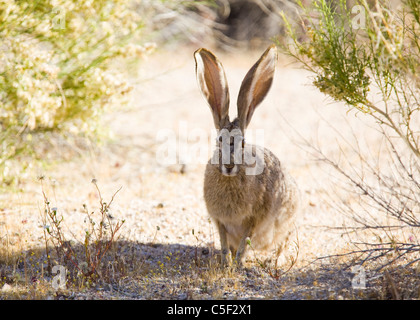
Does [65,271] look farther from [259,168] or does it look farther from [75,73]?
[75,73]

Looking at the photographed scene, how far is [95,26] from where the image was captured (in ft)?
21.5

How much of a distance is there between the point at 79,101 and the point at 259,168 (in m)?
3.14

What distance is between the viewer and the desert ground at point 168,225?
4.29 meters

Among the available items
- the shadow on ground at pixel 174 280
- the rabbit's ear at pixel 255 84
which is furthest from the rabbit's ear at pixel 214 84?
the shadow on ground at pixel 174 280

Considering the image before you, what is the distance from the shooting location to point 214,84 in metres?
4.83

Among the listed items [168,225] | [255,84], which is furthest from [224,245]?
[255,84]

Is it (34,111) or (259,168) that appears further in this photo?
(34,111)

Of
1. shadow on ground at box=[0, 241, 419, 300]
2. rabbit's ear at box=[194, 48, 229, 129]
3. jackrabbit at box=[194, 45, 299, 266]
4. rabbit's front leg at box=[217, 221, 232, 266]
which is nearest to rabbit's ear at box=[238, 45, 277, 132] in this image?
jackrabbit at box=[194, 45, 299, 266]

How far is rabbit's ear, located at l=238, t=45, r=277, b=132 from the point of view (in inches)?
183

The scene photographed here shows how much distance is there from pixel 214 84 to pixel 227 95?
168 mm

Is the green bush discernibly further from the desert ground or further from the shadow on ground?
the shadow on ground

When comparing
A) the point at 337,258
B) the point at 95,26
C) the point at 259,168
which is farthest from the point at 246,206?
the point at 95,26

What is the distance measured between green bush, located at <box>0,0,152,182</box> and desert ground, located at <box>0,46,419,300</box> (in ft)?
1.76

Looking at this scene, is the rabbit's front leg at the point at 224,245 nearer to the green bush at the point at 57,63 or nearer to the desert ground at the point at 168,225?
the desert ground at the point at 168,225
